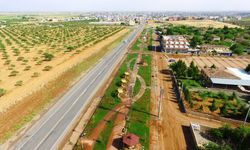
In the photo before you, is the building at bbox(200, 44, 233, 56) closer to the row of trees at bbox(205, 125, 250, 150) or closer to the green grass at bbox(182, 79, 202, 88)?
the green grass at bbox(182, 79, 202, 88)

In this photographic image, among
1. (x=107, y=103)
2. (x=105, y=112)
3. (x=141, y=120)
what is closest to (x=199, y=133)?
(x=141, y=120)

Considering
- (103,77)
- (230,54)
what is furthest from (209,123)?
(230,54)

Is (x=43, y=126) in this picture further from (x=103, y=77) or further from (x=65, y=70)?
(x=65, y=70)

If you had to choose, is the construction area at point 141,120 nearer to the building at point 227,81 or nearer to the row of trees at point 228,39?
the building at point 227,81

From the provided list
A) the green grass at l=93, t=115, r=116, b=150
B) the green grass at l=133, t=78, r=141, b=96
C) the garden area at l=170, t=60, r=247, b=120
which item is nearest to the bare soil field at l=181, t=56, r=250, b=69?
the garden area at l=170, t=60, r=247, b=120

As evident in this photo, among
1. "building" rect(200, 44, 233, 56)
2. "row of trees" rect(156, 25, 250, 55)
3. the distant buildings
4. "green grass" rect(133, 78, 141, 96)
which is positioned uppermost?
"row of trees" rect(156, 25, 250, 55)

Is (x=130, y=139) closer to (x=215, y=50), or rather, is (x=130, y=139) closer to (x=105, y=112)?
(x=105, y=112)
